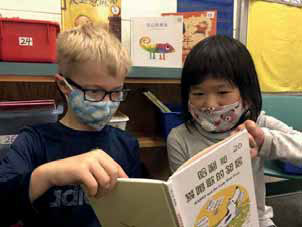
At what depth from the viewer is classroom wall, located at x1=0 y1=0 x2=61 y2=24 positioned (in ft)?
4.28

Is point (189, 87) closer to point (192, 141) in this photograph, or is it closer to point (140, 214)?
point (192, 141)

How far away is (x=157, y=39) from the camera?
4.20 feet

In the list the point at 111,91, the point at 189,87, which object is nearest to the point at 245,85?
the point at 189,87

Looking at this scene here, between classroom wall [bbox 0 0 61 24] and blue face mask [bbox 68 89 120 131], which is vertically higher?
classroom wall [bbox 0 0 61 24]

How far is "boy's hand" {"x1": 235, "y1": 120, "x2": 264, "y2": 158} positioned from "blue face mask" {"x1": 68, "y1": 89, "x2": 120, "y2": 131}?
0.32m

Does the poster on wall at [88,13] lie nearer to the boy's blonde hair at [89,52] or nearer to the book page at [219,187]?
the boy's blonde hair at [89,52]

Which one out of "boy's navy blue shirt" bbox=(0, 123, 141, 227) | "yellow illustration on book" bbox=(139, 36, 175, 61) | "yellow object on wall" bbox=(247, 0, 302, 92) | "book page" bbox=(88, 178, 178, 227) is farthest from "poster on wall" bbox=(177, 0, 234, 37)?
"book page" bbox=(88, 178, 178, 227)

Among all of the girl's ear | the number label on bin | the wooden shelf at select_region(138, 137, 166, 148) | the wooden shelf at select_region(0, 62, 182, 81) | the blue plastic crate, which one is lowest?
the blue plastic crate

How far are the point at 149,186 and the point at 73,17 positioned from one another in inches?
42.4

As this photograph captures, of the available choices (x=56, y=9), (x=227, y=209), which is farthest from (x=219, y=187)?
(x=56, y=9)

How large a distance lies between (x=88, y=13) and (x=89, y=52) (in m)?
0.64

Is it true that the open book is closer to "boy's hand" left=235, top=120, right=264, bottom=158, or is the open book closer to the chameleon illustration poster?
"boy's hand" left=235, top=120, right=264, bottom=158

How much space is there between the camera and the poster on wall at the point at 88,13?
4.11 ft

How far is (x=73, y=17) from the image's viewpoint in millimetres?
1266
